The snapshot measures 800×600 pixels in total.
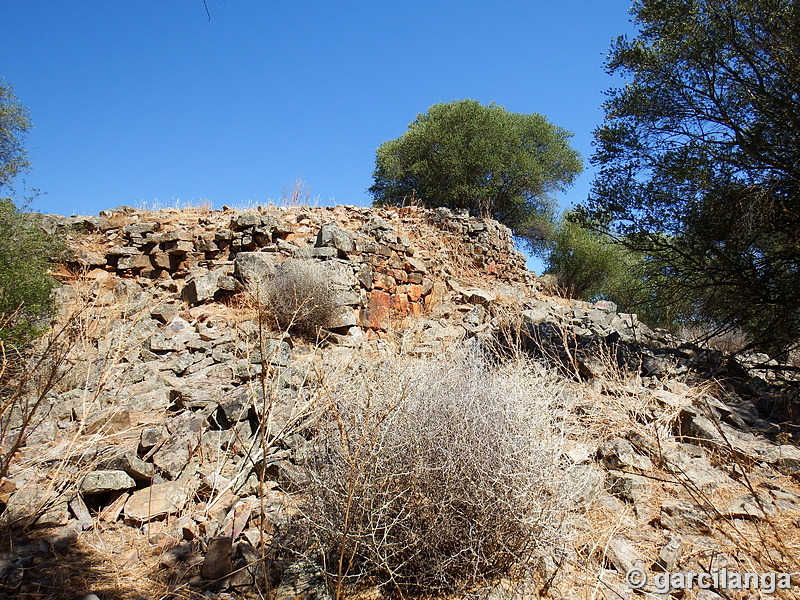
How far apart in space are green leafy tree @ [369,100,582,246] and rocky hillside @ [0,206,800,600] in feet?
30.9

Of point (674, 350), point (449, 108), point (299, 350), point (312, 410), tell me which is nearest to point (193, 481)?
point (312, 410)

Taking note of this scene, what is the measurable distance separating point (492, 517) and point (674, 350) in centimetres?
529

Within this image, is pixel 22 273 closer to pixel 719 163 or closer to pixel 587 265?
pixel 719 163

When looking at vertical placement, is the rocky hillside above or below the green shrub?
below

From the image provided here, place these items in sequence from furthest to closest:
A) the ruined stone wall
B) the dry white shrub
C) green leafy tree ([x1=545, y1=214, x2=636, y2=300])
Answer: green leafy tree ([x1=545, y1=214, x2=636, y2=300])
the ruined stone wall
the dry white shrub

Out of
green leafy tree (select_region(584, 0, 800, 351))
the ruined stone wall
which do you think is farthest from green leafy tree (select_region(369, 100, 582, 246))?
green leafy tree (select_region(584, 0, 800, 351))

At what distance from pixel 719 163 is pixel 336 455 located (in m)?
5.96

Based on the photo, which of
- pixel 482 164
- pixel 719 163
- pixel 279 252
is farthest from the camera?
pixel 482 164

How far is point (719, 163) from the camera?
5703 mm

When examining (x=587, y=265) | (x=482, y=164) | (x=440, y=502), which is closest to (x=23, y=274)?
(x=440, y=502)

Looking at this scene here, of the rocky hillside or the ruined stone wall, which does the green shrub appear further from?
the ruined stone wall

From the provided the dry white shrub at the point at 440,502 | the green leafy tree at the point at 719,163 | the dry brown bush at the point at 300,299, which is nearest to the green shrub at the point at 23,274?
the dry brown bush at the point at 300,299

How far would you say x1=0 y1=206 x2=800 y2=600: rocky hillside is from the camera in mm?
2273

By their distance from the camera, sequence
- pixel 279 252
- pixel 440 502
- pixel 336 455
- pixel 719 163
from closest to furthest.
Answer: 1. pixel 440 502
2. pixel 336 455
3. pixel 719 163
4. pixel 279 252
